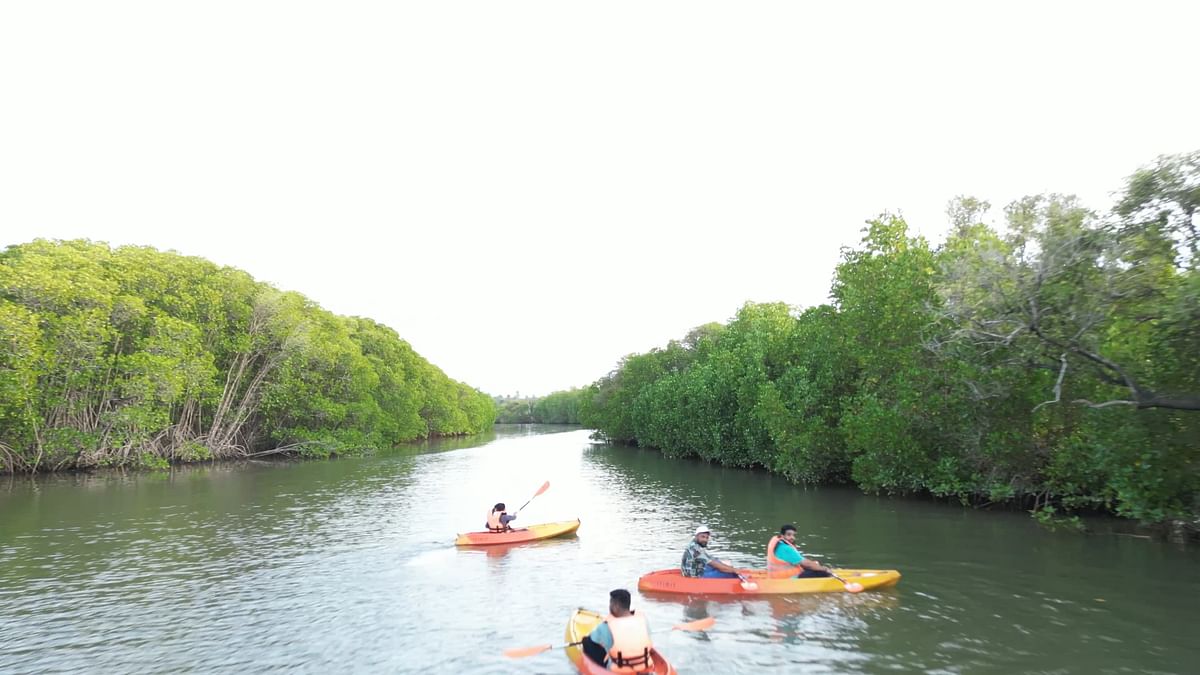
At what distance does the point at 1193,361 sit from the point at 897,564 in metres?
8.29

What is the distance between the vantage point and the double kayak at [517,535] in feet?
63.6

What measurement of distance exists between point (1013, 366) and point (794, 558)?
12.1 meters

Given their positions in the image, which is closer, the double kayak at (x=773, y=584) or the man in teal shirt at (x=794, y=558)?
the double kayak at (x=773, y=584)

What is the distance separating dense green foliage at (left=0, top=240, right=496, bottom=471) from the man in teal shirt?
35589 mm

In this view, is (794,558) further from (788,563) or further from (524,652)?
(524,652)

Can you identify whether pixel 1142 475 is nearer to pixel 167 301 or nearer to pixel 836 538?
pixel 836 538

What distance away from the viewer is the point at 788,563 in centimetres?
1433

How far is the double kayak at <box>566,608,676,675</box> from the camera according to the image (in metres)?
9.12

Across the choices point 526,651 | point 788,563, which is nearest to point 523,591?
point 526,651

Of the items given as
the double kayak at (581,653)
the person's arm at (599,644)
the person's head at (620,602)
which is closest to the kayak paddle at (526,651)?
the double kayak at (581,653)

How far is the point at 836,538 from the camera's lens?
2009 cm

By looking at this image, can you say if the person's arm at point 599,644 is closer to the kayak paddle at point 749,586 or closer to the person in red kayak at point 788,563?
the kayak paddle at point 749,586

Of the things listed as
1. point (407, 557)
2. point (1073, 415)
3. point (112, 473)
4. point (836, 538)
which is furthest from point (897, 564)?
point (112, 473)

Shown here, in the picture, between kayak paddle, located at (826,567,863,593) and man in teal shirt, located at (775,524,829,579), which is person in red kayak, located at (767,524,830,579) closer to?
man in teal shirt, located at (775,524,829,579)
